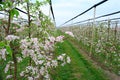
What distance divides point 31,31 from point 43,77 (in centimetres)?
90

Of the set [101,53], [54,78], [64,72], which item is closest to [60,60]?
[54,78]

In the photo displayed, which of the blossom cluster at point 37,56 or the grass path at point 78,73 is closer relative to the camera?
the blossom cluster at point 37,56

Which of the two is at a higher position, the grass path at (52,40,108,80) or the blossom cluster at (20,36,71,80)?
the blossom cluster at (20,36,71,80)

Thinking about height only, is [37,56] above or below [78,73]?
above

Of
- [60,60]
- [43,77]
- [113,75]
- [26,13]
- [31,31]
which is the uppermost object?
[26,13]

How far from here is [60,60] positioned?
4.92m

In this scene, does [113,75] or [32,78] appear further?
[113,75]

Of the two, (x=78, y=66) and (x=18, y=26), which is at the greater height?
(x=18, y=26)

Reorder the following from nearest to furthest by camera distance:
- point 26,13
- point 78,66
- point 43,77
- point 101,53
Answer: point 43,77
point 26,13
point 78,66
point 101,53

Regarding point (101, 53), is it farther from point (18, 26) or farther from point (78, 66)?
point (18, 26)

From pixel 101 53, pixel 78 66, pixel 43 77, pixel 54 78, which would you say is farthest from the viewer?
pixel 101 53

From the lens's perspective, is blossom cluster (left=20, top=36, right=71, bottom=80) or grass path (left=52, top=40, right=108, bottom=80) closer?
blossom cluster (left=20, top=36, right=71, bottom=80)

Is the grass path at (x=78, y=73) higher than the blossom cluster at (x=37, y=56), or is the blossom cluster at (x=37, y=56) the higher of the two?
the blossom cluster at (x=37, y=56)

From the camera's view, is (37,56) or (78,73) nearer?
(37,56)
